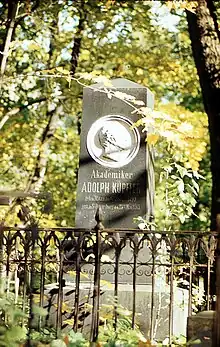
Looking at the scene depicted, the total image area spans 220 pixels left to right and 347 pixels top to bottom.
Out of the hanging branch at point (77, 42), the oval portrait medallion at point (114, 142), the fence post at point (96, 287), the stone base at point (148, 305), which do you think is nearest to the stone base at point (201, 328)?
the fence post at point (96, 287)

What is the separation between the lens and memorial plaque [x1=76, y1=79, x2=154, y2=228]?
381 inches

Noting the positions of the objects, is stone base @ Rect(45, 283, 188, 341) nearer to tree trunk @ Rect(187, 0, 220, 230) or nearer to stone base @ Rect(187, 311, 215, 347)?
stone base @ Rect(187, 311, 215, 347)

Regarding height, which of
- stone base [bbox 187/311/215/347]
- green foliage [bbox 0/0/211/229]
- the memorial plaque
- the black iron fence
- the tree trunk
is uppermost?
green foliage [bbox 0/0/211/229]

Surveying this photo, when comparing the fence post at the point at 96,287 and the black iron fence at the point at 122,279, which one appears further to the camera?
the black iron fence at the point at 122,279

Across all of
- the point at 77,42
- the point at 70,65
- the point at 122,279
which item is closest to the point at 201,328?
the point at 122,279

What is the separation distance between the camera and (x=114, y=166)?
9.78 m

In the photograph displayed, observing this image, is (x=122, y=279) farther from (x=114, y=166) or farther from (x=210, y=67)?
(x=210, y=67)

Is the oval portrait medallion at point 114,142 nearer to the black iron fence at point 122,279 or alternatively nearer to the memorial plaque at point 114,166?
the memorial plaque at point 114,166

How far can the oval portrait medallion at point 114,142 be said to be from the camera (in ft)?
32.1

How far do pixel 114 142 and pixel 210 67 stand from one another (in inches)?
113

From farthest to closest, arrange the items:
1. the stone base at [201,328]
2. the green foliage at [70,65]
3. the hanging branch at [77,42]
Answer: the hanging branch at [77,42] < the green foliage at [70,65] < the stone base at [201,328]

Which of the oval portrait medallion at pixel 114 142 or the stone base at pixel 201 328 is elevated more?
the oval portrait medallion at pixel 114 142

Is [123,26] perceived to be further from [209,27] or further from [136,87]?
[136,87]

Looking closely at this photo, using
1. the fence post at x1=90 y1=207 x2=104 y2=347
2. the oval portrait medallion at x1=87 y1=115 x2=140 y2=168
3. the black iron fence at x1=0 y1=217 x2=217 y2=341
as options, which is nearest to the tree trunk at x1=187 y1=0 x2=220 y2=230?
the oval portrait medallion at x1=87 y1=115 x2=140 y2=168
